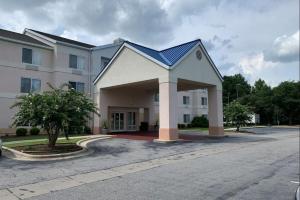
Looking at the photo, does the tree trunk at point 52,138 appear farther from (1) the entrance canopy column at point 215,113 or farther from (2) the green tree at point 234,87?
(2) the green tree at point 234,87

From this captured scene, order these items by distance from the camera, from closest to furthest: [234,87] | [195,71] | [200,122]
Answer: [195,71], [200,122], [234,87]

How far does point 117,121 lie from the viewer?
3061 cm

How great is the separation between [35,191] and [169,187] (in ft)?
12.0

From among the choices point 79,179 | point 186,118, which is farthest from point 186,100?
point 79,179

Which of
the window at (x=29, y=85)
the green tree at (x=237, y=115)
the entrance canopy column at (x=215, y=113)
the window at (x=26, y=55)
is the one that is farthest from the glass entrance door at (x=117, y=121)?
the green tree at (x=237, y=115)

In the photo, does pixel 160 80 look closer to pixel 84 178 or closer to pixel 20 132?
pixel 84 178

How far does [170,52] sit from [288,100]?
4826 centimetres

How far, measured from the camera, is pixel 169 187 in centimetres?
820

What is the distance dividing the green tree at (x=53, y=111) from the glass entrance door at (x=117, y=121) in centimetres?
1450

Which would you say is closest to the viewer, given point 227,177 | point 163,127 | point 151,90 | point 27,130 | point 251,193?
point 251,193

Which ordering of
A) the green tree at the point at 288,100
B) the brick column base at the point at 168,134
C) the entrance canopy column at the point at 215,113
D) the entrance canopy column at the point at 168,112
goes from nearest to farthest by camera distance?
the brick column base at the point at 168,134
the entrance canopy column at the point at 168,112
the entrance canopy column at the point at 215,113
the green tree at the point at 288,100

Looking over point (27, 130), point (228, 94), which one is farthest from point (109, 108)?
point (228, 94)

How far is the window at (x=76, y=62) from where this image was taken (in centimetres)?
3064

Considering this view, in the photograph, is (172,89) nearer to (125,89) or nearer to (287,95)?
(125,89)
